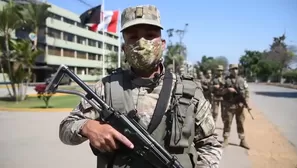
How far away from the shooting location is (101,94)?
1599 mm

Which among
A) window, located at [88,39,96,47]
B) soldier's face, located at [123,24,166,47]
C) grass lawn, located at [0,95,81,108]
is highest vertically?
window, located at [88,39,96,47]

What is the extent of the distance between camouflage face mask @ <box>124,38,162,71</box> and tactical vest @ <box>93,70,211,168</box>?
0.16 metres

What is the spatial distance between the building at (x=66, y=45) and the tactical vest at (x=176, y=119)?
3337 cm

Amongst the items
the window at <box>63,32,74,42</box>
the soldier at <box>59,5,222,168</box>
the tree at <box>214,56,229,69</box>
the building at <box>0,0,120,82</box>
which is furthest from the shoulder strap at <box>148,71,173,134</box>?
the tree at <box>214,56,229,69</box>

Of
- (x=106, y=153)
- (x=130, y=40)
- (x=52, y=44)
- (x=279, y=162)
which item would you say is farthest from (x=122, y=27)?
(x=52, y=44)

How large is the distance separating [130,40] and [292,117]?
967 centimetres

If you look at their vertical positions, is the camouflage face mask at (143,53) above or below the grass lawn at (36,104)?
above

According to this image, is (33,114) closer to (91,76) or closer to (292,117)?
(292,117)

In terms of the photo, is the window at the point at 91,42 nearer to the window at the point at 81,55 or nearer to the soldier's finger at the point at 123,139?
the window at the point at 81,55

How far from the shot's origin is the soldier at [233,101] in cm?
578

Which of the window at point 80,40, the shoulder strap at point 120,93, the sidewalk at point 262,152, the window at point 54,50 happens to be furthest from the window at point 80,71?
the shoulder strap at point 120,93

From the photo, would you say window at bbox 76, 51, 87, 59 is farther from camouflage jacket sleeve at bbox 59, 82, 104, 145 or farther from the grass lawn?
camouflage jacket sleeve at bbox 59, 82, 104, 145

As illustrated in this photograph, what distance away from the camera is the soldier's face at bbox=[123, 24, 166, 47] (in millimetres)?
1567

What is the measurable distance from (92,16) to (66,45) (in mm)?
28067
